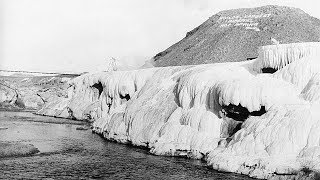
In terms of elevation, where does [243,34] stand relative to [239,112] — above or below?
above

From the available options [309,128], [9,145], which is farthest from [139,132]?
[309,128]

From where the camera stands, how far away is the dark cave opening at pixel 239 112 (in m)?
42.2

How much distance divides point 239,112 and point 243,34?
303 feet

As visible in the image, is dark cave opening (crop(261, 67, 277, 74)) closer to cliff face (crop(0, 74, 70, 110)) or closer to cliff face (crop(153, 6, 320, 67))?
cliff face (crop(153, 6, 320, 67))

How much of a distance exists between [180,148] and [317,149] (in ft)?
51.9

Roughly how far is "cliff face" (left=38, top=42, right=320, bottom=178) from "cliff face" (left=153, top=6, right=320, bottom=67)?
65328 millimetres

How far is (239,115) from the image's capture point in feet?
145

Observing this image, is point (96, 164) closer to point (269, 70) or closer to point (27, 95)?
point (269, 70)

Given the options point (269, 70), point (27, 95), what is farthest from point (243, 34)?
point (27, 95)

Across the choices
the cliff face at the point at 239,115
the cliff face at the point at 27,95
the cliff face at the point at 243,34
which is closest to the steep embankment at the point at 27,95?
the cliff face at the point at 27,95

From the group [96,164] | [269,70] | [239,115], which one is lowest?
[96,164]

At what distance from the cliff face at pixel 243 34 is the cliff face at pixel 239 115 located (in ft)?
214

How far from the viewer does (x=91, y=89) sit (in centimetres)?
9800

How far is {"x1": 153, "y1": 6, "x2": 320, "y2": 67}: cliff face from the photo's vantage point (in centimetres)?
12231
